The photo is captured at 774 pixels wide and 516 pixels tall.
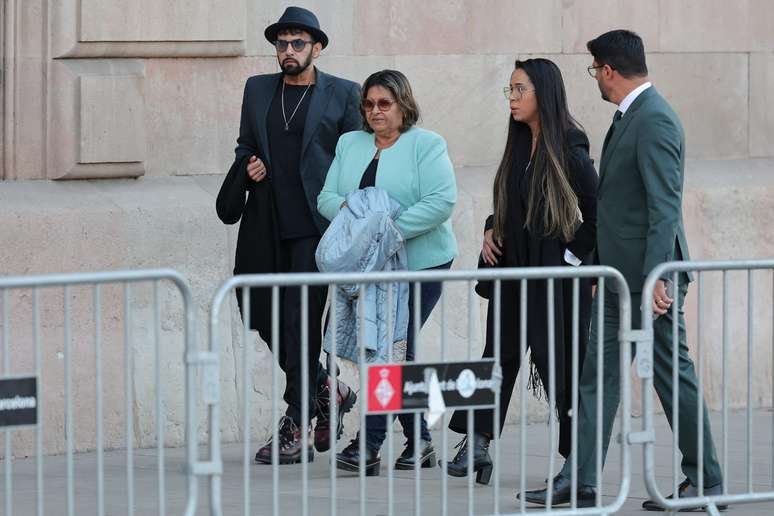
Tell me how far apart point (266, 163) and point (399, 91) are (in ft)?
2.46

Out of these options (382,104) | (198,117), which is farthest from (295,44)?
(198,117)

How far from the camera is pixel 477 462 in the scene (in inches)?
300

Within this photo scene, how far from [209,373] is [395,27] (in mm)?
4359

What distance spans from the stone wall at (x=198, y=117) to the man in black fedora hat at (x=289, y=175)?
754 mm

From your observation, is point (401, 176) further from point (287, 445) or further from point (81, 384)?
point (81, 384)

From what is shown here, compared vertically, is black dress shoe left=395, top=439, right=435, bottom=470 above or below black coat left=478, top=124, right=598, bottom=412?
below

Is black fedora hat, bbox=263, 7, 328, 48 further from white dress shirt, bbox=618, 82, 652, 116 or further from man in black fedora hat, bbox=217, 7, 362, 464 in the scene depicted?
white dress shirt, bbox=618, 82, 652, 116

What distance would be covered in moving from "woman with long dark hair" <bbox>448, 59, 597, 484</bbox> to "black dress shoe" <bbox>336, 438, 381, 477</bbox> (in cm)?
36

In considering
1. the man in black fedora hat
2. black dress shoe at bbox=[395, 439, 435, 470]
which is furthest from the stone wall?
black dress shoe at bbox=[395, 439, 435, 470]

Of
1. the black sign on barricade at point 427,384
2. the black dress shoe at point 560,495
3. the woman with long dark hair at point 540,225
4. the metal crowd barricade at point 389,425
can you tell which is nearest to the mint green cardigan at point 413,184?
the woman with long dark hair at point 540,225

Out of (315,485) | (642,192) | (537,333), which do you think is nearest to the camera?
(642,192)

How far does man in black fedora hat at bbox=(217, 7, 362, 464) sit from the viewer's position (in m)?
8.18

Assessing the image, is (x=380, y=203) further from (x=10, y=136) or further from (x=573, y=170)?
(x=10, y=136)

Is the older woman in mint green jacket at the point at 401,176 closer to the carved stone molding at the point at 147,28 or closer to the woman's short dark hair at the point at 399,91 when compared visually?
the woman's short dark hair at the point at 399,91
